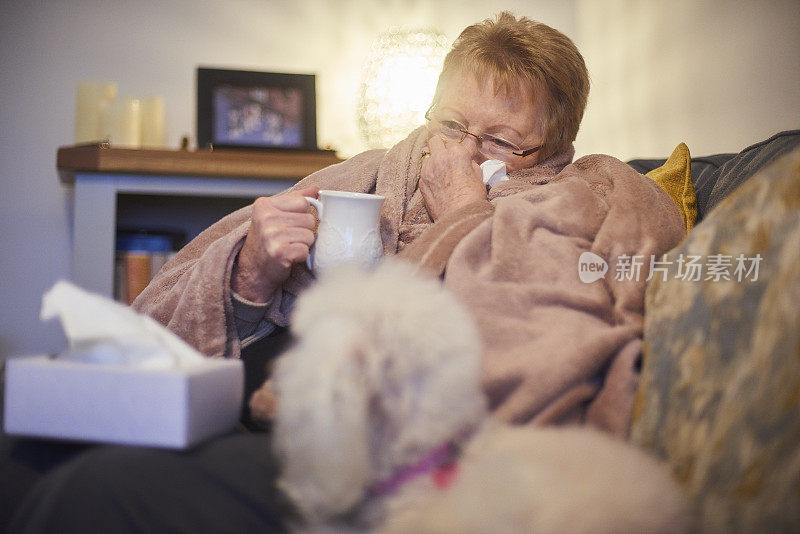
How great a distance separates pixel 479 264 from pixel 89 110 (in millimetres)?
1846

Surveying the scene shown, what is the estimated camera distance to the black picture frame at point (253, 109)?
2.14m

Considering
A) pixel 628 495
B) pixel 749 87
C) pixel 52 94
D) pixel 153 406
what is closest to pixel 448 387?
pixel 628 495

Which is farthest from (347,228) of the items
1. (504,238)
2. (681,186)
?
(681,186)

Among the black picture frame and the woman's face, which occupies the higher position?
the black picture frame

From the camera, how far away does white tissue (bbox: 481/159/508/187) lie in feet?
3.75

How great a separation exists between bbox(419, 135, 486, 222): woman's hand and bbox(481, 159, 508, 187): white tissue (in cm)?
3

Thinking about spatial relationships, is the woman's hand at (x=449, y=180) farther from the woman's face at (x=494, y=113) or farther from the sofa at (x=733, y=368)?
the sofa at (x=733, y=368)

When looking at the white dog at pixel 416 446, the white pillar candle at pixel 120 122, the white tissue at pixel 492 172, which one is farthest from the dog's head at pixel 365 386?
the white pillar candle at pixel 120 122

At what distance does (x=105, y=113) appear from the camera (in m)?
2.06

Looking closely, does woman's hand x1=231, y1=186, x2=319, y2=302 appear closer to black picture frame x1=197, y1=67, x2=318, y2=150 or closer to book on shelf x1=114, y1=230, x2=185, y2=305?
book on shelf x1=114, y1=230, x2=185, y2=305

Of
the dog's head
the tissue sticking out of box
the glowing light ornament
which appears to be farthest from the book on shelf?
the dog's head

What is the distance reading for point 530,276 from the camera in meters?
0.76

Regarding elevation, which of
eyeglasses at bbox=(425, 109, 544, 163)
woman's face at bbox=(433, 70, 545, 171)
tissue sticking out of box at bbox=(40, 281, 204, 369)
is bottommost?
tissue sticking out of box at bbox=(40, 281, 204, 369)

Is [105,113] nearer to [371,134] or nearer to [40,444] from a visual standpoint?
[371,134]
